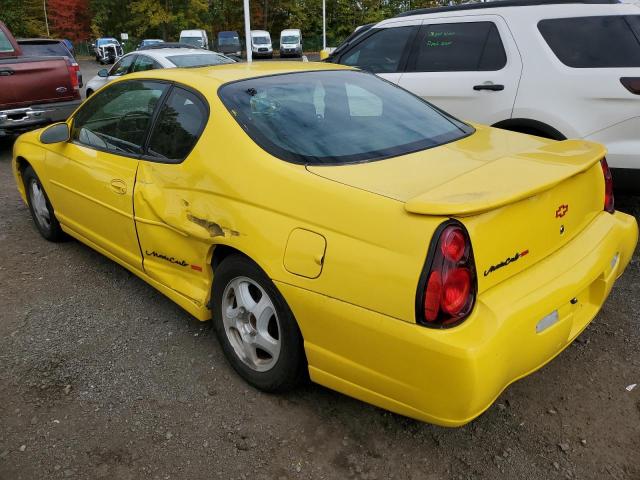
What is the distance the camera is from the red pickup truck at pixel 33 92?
7.42 m

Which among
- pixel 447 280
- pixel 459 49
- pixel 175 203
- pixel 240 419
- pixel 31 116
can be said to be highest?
pixel 459 49

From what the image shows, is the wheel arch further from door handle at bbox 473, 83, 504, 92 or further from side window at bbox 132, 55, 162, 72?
side window at bbox 132, 55, 162, 72

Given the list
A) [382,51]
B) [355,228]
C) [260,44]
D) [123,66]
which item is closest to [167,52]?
[123,66]

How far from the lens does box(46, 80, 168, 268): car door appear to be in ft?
10.6

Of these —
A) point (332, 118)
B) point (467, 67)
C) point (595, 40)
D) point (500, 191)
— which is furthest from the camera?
point (467, 67)

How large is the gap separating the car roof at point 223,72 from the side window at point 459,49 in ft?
6.19

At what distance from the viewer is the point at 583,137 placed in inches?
168

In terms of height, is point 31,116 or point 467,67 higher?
point 467,67

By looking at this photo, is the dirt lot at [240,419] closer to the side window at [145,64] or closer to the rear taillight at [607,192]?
the rear taillight at [607,192]

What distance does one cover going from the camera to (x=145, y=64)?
930cm

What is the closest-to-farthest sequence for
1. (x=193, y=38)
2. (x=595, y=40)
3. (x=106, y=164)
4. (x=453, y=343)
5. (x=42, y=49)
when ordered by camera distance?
(x=453, y=343)
(x=106, y=164)
(x=595, y=40)
(x=42, y=49)
(x=193, y=38)

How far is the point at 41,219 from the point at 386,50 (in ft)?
12.0

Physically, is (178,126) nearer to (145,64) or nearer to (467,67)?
(467,67)

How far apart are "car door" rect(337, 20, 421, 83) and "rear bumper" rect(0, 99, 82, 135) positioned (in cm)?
449
